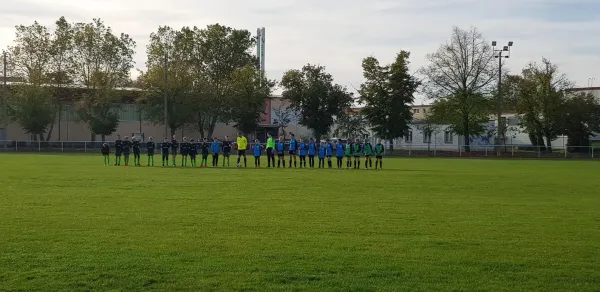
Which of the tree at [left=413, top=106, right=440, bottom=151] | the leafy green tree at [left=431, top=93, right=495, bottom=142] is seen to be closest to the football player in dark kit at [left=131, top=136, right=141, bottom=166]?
the leafy green tree at [left=431, top=93, right=495, bottom=142]

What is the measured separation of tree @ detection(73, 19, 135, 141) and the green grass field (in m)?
48.4

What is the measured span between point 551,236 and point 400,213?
338cm

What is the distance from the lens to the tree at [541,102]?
61816 mm

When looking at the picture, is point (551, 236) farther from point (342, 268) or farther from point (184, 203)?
point (184, 203)

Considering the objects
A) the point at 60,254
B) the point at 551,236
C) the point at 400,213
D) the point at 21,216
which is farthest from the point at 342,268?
the point at 21,216

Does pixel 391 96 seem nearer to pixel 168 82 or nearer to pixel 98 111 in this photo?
pixel 168 82

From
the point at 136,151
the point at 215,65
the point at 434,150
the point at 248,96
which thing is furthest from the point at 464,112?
the point at 136,151

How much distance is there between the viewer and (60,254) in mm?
8164

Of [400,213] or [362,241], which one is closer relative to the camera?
[362,241]

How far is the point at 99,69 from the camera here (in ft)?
214

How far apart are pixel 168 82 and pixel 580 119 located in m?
39.5

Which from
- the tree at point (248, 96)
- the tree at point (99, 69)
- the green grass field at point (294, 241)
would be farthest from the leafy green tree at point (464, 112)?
the green grass field at point (294, 241)

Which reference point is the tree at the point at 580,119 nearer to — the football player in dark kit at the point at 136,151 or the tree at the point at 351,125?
the tree at the point at 351,125

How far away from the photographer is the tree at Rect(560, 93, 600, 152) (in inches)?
2375
